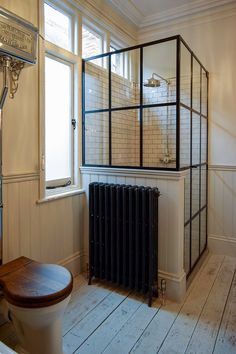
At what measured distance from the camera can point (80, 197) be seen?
2.54 m

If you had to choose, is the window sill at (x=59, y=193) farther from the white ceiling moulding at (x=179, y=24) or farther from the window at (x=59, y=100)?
the white ceiling moulding at (x=179, y=24)

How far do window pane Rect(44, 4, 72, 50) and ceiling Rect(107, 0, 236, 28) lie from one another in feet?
2.21

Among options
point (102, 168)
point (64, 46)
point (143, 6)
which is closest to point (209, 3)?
point (143, 6)

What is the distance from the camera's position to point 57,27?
233 cm

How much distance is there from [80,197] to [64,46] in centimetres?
140

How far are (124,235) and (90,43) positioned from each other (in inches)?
78.4

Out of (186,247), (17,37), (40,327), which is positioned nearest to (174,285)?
(186,247)

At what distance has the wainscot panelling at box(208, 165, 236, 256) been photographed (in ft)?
9.80

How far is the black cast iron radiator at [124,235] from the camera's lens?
205 centimetres

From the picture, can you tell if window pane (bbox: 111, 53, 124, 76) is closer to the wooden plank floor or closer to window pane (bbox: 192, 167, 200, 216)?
window pane (bbox: 192, 167, 200, 216)

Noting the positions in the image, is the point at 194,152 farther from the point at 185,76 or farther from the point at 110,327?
the point at 110,327

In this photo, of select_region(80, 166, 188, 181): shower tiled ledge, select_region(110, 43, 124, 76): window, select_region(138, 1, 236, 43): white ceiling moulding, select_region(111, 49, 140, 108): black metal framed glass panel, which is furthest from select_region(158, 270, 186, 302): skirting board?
select_region(138, 1, 236, 43): white ceiling moulding

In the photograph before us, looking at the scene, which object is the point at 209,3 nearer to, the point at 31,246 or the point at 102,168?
the point at 102,168

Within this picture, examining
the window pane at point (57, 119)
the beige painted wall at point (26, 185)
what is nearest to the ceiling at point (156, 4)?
the window pane at point (57, 119)
